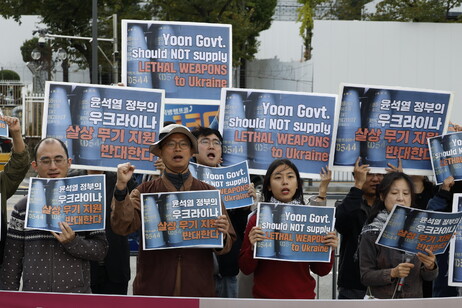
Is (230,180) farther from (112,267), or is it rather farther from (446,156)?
(446,156)

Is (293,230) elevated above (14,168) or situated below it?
below

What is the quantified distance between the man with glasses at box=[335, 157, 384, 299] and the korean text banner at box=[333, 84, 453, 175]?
14.9 inches

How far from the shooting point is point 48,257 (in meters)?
4.71

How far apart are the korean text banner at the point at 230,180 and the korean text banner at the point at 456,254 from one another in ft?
4.76

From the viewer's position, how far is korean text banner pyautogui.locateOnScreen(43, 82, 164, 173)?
19.8ft

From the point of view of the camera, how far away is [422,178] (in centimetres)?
628

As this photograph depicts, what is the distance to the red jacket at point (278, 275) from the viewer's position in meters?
4.96

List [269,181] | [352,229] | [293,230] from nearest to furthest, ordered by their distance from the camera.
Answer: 1. [293,230]
2. [269,181]
3. [352,229]

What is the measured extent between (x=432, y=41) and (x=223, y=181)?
21.6 m

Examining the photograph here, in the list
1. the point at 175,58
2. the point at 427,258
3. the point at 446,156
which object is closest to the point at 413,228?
the point at 427,258

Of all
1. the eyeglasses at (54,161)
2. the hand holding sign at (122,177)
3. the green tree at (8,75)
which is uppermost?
the green tree at (8,75)

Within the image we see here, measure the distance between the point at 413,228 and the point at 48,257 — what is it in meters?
2.19

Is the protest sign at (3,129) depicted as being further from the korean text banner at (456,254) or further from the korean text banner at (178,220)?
the korean text banner at (456,254)

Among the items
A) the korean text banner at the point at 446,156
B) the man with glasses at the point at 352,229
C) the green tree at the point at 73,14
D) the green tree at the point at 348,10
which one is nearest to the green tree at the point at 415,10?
the green tree at the point at 348,10
